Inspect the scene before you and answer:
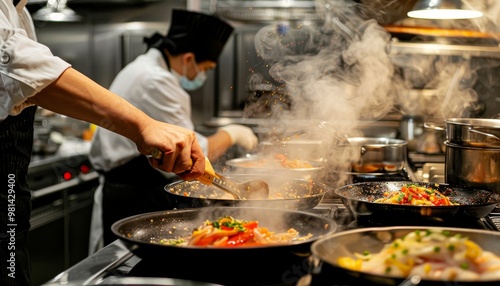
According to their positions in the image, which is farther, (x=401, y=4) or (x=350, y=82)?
(x=350, y=82)

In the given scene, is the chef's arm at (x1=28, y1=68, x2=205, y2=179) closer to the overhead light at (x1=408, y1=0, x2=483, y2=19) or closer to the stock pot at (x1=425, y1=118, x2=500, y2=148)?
the stock pot at (x1=425, y1=118, x2=500, y2=148)

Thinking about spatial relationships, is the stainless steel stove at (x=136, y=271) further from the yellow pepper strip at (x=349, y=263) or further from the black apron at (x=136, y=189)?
the black apron at (x=136, y=189)

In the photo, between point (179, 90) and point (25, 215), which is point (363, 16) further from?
point (25, 215)

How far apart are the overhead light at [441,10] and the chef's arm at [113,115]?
1.28 metres

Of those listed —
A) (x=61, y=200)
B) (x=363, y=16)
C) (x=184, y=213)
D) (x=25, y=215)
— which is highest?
(x=363, y=16)

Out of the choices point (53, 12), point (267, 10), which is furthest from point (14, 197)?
point (267, 10)

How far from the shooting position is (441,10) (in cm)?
254

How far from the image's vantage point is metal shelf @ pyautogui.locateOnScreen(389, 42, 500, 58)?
18.2 ft

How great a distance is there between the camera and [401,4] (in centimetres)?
301

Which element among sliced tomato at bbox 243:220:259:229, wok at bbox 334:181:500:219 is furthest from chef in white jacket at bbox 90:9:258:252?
sliced tomato at bbox 243:220:259:229

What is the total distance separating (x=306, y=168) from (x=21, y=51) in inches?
54.1

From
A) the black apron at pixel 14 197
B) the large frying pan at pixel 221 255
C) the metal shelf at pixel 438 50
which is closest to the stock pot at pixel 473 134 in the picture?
the large frying pan at pixel 221 255

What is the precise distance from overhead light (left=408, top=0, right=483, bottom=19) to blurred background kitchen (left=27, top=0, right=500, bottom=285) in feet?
0.59

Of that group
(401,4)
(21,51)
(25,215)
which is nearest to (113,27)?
(401,4)
